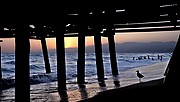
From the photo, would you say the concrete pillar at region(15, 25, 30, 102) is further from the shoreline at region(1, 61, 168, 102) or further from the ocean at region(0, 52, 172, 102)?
the ocean at region(0, 52, 172, 102)

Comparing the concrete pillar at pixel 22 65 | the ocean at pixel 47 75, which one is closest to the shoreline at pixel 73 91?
the ocean at pixel 47 75

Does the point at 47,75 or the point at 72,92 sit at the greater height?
the point at 47,75

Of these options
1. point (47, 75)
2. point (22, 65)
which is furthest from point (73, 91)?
point (47, 75)

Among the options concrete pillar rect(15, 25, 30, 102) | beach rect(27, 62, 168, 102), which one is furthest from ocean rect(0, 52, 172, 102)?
concrete pillar rect(15, 25, 30, 102)

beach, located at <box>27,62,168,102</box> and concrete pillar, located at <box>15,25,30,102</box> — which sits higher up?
concrete pillar, located at <box>15,25,30,102</box>

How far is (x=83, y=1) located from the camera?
4.20 meters

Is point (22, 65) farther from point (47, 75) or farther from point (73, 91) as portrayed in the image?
point (47, 75)

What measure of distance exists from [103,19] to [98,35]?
8.10 metres

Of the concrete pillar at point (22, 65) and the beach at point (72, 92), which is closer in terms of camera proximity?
the concrete pillar at point (22, 65)

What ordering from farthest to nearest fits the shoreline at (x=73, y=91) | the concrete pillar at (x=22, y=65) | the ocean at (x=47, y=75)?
the ocean at (x=47, y=75) < the shoreline at (x=73, y=91) < the concrete pillar at (x=22, y=65)

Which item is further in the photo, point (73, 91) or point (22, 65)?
point (73, 91)

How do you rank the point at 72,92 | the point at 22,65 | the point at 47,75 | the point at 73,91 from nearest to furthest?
the point at 22,65 → the point at 72,92 → the point at 73,91 → the point at 47,75

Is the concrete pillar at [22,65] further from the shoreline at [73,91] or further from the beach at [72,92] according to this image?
the beach at [72,92]

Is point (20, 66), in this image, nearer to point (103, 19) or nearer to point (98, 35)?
point (103, 19)
